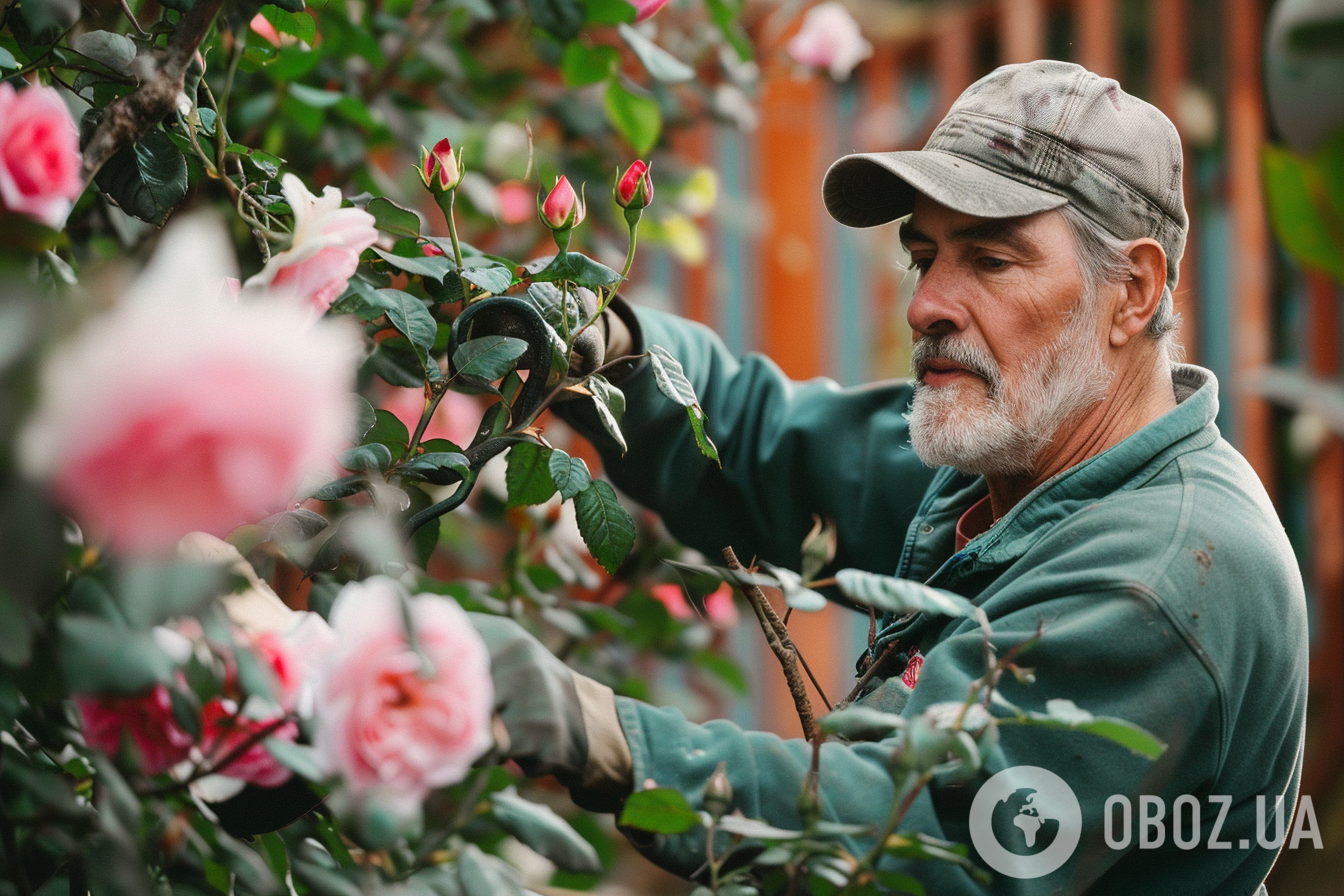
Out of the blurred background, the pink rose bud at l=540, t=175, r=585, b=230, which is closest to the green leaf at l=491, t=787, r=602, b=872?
the pink rose bud at l=540, t=175, r=585, b=230

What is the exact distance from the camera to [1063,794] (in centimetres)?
104

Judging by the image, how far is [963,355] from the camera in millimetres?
1410

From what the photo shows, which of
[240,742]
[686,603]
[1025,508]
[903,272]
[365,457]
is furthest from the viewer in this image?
[903,272]

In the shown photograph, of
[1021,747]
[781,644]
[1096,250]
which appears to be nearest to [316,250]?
[781,644]

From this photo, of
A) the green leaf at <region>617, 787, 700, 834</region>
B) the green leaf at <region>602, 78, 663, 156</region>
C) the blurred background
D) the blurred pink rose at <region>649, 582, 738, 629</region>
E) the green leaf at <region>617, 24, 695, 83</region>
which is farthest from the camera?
the blurred background

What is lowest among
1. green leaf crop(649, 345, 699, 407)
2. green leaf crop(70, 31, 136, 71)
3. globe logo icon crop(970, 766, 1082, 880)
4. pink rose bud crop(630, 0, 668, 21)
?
globe logo icon crop(970, 766, 1082, 880)

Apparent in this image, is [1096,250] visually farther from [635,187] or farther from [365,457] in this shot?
[365,457]

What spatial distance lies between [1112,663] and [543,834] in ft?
1.79

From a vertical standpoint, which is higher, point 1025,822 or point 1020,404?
point 1020,404

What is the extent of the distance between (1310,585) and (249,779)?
2.88 metres

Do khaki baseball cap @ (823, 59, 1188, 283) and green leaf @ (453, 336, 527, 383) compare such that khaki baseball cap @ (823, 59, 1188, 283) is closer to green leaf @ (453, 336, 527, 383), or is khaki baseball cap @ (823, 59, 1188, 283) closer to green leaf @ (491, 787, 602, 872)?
green leaf @ (453, 336, 527, 383)

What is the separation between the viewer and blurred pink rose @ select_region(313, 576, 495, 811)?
65 centimetres

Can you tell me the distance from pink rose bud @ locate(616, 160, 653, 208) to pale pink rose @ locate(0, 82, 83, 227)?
47cm

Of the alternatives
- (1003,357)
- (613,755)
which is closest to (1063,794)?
(613,755)
